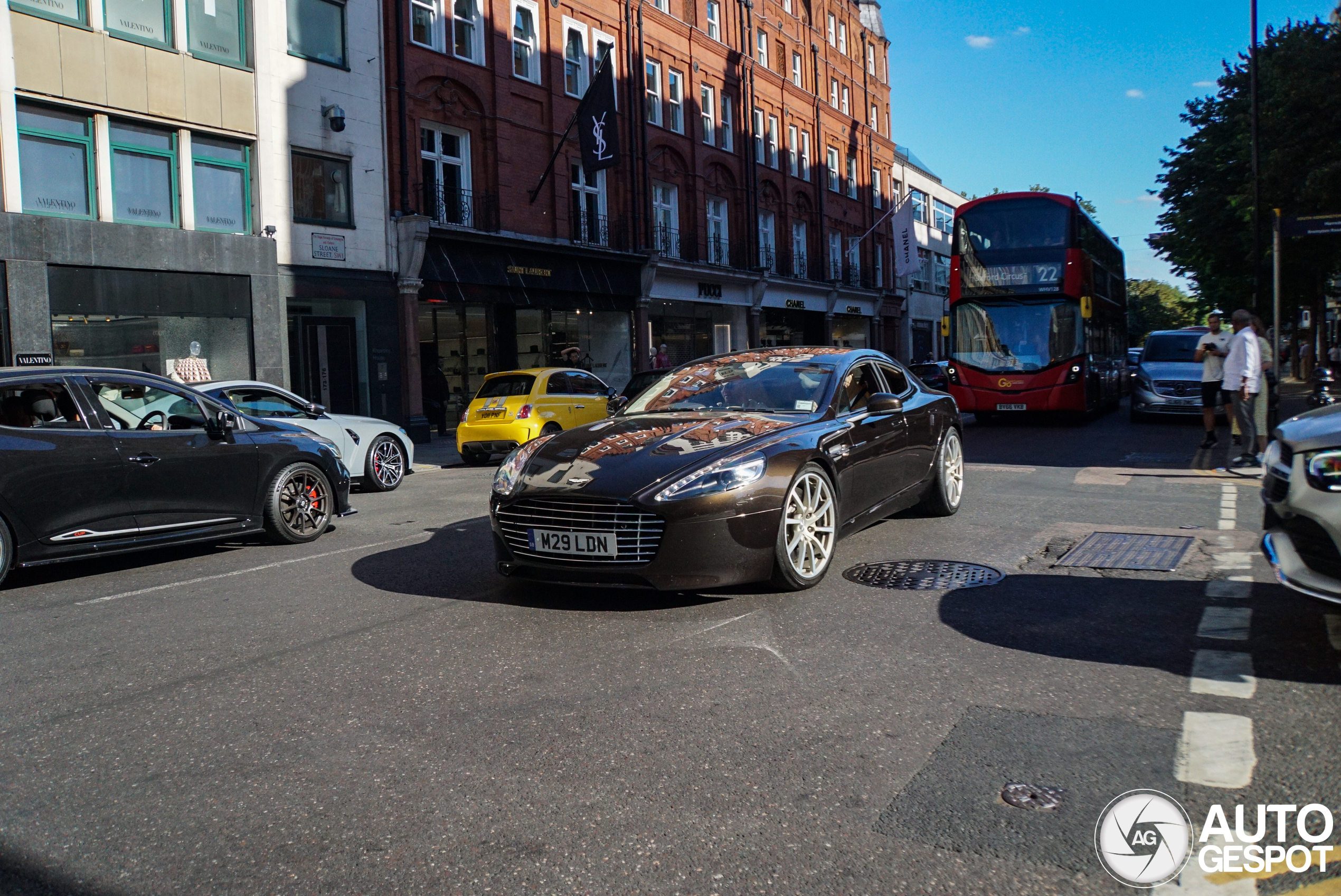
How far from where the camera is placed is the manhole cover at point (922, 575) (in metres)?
6.11

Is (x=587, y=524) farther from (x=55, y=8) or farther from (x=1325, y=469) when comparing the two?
(x=55, y=8)

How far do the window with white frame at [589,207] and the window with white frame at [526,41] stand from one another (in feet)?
7.98

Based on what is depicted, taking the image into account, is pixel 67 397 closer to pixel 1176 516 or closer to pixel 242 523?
pixel 242 523

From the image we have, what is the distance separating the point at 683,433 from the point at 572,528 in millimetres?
1010

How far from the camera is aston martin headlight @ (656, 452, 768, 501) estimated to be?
5.50 meters

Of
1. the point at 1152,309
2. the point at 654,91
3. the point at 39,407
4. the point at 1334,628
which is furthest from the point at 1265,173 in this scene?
the point at 1152,309

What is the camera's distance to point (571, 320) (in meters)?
28.0

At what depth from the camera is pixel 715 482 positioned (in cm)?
561

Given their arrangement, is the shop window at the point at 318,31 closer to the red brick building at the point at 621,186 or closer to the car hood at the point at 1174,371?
the red brick building at the point at 621,186

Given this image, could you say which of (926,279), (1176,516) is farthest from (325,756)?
(926,279)

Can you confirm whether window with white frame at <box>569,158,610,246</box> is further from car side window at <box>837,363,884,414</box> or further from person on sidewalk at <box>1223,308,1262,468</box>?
car side window at <box>837,363,884,414</box>

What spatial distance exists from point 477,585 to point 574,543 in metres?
1.11

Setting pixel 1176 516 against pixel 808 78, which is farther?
pixel 808 78

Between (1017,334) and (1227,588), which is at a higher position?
(1017,334)
